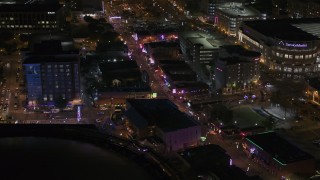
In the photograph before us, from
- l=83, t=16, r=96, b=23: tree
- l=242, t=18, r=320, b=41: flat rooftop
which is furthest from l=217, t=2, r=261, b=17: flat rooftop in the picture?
l=83, t=16, r=96, b=23: tree

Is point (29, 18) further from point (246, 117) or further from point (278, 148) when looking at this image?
point (278, 148)

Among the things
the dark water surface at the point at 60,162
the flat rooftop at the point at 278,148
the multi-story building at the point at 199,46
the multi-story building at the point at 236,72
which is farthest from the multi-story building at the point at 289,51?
the dark water surface at the point at 60,162

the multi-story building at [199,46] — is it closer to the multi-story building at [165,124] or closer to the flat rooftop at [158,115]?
the flat rooftop at [158,115]

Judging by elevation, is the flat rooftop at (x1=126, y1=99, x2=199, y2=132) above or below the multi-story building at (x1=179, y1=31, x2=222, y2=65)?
below

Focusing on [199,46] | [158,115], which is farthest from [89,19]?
[158,115]

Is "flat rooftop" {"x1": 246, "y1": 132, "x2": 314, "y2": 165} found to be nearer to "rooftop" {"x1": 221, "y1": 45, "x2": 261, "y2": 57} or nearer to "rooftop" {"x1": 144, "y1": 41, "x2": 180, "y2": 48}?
"rooftop" {"x1": 221, "y1": 45, "x2": 261, "y2": 57}

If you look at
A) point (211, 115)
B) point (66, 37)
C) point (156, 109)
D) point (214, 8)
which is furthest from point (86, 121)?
point (214, 8)
